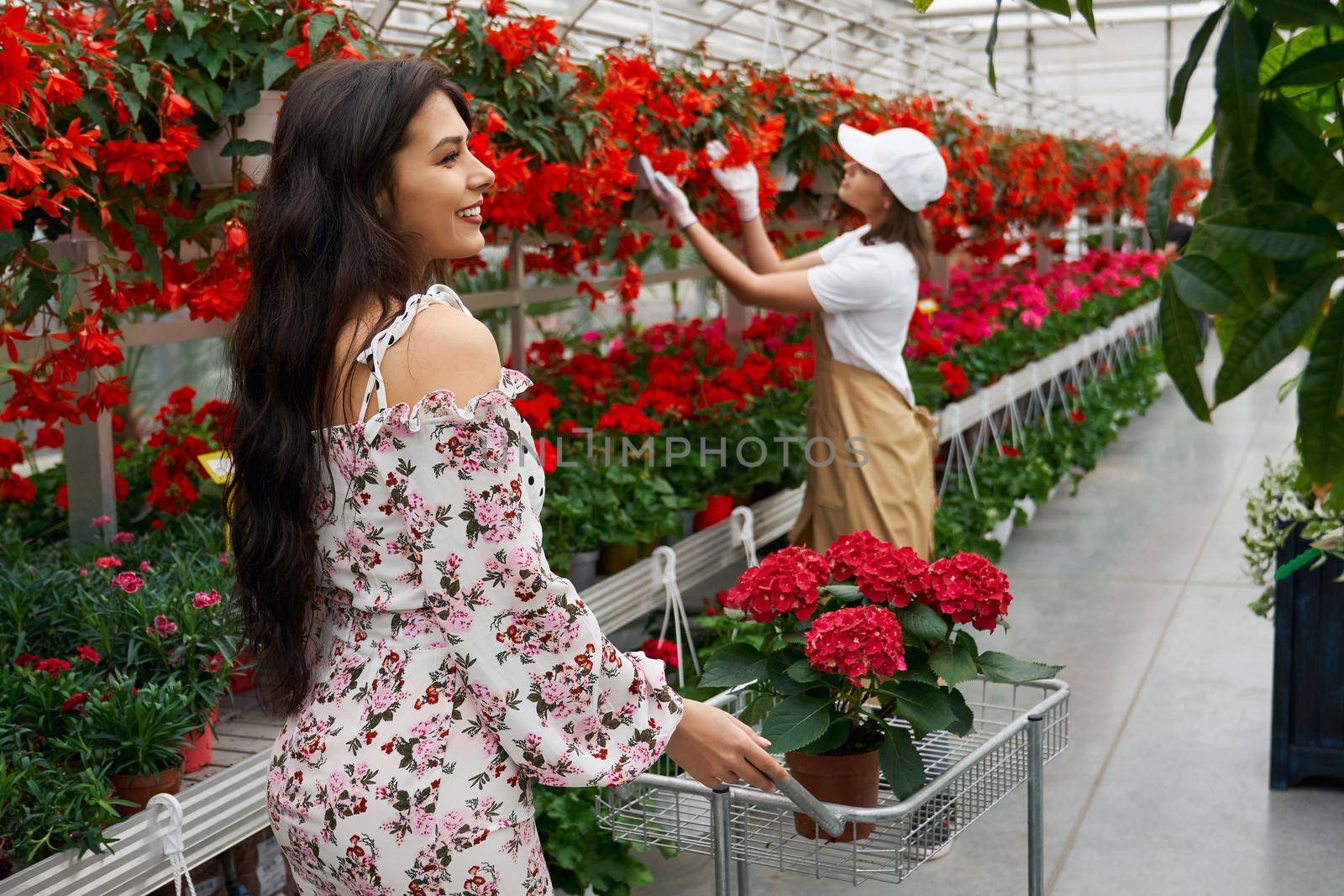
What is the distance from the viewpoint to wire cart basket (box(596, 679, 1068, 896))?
1622 mm

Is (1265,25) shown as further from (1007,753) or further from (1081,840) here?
(1081,840)

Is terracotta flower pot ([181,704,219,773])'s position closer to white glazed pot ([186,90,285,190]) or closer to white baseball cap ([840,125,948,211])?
white glazed pot ([186,90,285,190])

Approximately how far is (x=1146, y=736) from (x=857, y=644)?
2.41 m

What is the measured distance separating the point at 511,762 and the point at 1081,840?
2.20m

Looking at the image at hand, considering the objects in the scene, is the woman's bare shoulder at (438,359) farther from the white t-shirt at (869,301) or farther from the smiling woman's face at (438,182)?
the white t-shirt at (869,301)

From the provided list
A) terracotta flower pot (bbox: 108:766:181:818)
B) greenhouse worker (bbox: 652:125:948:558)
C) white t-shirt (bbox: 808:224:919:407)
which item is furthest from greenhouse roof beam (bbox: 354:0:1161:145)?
terracotta flower pot (bbox: 108:766:181:818)

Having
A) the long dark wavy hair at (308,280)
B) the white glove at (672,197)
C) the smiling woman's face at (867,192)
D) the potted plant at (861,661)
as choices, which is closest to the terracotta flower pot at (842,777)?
the potted plant at (861,661)

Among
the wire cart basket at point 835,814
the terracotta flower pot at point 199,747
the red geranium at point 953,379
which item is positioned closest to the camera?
the wire cart basket at point 835,814

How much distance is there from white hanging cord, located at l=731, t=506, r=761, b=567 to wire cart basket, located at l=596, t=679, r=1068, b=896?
1112mm

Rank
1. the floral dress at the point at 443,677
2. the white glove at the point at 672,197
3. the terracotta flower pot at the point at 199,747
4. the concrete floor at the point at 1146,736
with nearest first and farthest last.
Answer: the floral dress at the point at 443,677 → the terracotta flower pot at the point at 199,747 → the concrete floor at the point at 1146,736 → the white glove at the point at 672,197

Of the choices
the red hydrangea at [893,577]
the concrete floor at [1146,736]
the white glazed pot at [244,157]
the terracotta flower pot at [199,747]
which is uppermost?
the white glazed pot at [244,157]

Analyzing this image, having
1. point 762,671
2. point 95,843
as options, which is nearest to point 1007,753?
point 762,671

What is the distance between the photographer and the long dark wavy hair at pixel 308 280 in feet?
4.38

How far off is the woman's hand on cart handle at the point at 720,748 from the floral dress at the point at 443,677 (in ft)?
0.15
